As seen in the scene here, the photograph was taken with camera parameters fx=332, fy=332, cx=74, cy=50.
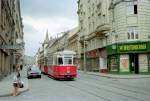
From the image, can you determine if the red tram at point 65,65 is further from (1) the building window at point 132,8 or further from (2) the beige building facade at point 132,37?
(1) the building window at point 132,8

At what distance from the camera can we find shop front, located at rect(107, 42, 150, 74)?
147 ft

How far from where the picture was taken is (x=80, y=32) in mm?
75500

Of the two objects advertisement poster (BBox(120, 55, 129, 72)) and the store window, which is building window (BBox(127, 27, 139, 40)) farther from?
the store window

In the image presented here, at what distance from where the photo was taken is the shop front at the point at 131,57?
147ft

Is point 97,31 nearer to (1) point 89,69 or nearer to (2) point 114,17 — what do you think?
(2) point 114,17

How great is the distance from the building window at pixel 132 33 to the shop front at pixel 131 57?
963 mm

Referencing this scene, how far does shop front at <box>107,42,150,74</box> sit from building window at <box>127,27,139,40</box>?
3.16ft

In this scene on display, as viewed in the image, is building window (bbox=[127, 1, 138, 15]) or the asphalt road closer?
the asphalt road

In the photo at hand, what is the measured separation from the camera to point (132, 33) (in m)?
45.8

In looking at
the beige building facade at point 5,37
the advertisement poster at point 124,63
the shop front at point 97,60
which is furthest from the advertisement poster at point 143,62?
the beige building facade at point 5,37

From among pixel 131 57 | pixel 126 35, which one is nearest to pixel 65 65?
pixel 126 35

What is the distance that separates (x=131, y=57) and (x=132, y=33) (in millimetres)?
3397

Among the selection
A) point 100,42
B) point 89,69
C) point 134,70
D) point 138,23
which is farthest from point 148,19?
point 89,69

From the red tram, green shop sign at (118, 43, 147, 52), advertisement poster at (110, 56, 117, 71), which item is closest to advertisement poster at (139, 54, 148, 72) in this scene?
green shop sign at (118, 43, 147, 52)
